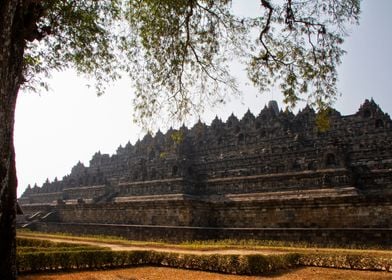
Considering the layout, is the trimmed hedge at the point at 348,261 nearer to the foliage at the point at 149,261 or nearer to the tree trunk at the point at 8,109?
the foliage at the point at 149,261

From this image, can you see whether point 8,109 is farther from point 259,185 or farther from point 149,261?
point 259,185

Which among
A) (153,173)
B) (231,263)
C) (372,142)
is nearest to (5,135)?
(231,263)

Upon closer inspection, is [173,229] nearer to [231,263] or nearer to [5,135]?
[231,263]

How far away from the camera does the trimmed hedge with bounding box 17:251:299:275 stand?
11.5 meters

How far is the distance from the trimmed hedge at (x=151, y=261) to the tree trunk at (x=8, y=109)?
5.21m

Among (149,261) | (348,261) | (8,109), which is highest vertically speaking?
(8,109)

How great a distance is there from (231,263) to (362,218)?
9725 millimetres

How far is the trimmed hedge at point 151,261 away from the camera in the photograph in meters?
11.5

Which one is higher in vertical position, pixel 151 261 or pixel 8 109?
pixel 8 109

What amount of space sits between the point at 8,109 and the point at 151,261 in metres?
9.78

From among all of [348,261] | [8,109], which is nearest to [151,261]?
[348,261]

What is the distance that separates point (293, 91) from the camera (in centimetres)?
1112

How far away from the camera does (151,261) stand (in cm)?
1395

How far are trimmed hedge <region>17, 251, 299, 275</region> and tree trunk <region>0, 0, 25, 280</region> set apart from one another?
5206 millimetres
